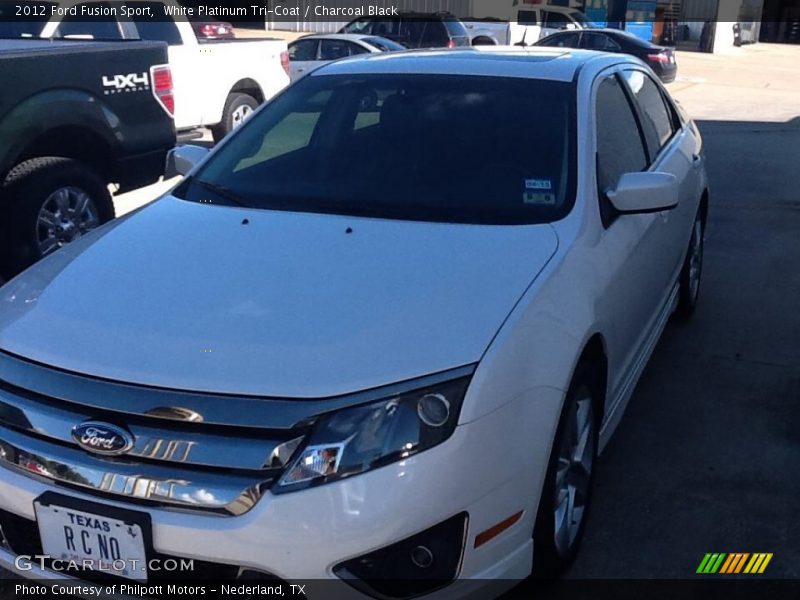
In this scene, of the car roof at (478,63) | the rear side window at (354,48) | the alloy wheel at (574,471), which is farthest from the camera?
the rear side window at (354,48)

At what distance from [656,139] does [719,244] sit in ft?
9.75

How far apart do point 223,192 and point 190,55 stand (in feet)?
18.8

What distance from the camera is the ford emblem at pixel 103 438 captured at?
237 cm

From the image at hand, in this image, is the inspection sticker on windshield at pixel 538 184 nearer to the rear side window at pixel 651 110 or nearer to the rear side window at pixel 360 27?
the rear side window at pixel 651 110

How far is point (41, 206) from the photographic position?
5.72m

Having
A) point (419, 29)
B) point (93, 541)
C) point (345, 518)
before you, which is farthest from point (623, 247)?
point (419, 29)

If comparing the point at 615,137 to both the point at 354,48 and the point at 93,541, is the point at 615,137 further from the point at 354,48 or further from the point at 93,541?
the point at 354,48

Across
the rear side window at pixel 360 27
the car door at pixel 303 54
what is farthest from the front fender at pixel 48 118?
the rear side window at pixel 360 27

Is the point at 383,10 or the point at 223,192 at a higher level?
the point at 223,192

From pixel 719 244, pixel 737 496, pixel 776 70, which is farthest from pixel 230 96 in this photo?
pixel 776 70

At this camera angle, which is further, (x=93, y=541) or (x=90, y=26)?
(x=90, y=26)

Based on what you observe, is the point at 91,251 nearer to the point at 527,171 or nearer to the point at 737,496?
the point at 527,171

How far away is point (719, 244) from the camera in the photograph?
24.1 ft

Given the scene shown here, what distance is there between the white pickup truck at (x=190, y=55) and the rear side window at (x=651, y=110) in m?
4.26
